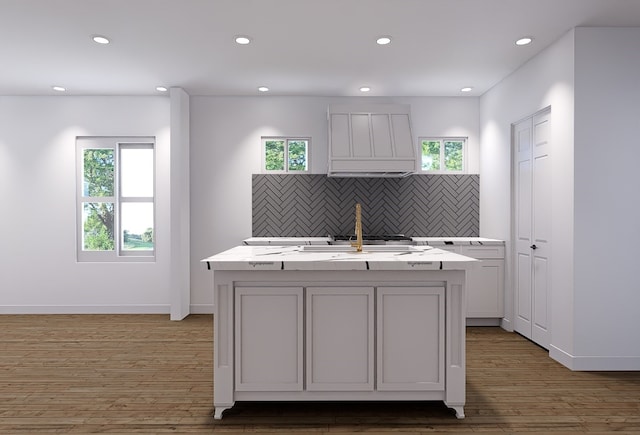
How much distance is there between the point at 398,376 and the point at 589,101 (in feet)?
9.05

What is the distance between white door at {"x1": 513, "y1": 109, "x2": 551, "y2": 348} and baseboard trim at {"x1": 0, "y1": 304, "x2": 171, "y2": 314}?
4322 millimetres

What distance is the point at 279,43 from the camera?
3965 mm

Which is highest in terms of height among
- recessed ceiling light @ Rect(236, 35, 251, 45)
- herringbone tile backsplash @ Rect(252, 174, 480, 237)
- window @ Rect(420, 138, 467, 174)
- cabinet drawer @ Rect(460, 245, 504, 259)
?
recessed ceiling light @ Rect(236, 35, 251, 45)

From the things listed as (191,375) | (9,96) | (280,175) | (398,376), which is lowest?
(191,375)

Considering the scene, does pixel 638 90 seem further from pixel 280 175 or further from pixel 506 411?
pixel 280 175

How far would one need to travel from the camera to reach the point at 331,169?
500 cm

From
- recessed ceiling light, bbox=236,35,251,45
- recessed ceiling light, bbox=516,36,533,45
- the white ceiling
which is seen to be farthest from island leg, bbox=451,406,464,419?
recessed ceiling light, bbox=236,35,251,45

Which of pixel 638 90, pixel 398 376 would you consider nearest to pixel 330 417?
pixel 398 376

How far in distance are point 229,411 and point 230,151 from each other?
12.0 ft

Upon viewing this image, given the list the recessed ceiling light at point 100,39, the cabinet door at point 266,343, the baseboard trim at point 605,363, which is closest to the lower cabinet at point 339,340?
the cabinet door at point 266,343

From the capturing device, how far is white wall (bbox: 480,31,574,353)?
3.60 metres

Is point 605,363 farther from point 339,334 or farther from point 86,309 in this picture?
point 86,309

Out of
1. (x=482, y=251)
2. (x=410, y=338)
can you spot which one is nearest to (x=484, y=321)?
(x=482, y=251)

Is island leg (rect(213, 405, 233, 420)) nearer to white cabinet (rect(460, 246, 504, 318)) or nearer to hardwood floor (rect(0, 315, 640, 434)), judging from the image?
hardwood floor (rect(0, 315, 640, 434))
